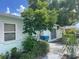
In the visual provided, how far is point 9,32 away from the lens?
37.3 feet

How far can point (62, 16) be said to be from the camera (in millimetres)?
27531

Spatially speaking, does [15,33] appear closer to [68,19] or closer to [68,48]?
[68,48]

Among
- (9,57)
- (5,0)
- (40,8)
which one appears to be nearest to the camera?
(9,57)

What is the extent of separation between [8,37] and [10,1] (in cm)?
796

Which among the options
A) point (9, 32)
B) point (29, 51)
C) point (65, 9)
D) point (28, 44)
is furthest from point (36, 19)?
point (65, 9)

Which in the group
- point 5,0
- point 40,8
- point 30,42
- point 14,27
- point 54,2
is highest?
point 54,2

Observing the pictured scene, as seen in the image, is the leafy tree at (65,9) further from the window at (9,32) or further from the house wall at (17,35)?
the window at (9,32)

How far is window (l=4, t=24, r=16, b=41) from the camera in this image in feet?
35.9

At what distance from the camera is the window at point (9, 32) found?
1094 cm

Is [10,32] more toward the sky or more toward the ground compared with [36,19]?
more toward the ground

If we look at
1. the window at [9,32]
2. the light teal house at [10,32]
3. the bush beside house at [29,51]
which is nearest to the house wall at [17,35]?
the light teal house at [10,32]

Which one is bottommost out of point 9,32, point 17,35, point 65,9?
point 17,35

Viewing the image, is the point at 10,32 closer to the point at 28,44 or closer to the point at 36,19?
the point at 28,44

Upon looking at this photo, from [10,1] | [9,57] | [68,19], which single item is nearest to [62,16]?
[68,19]
